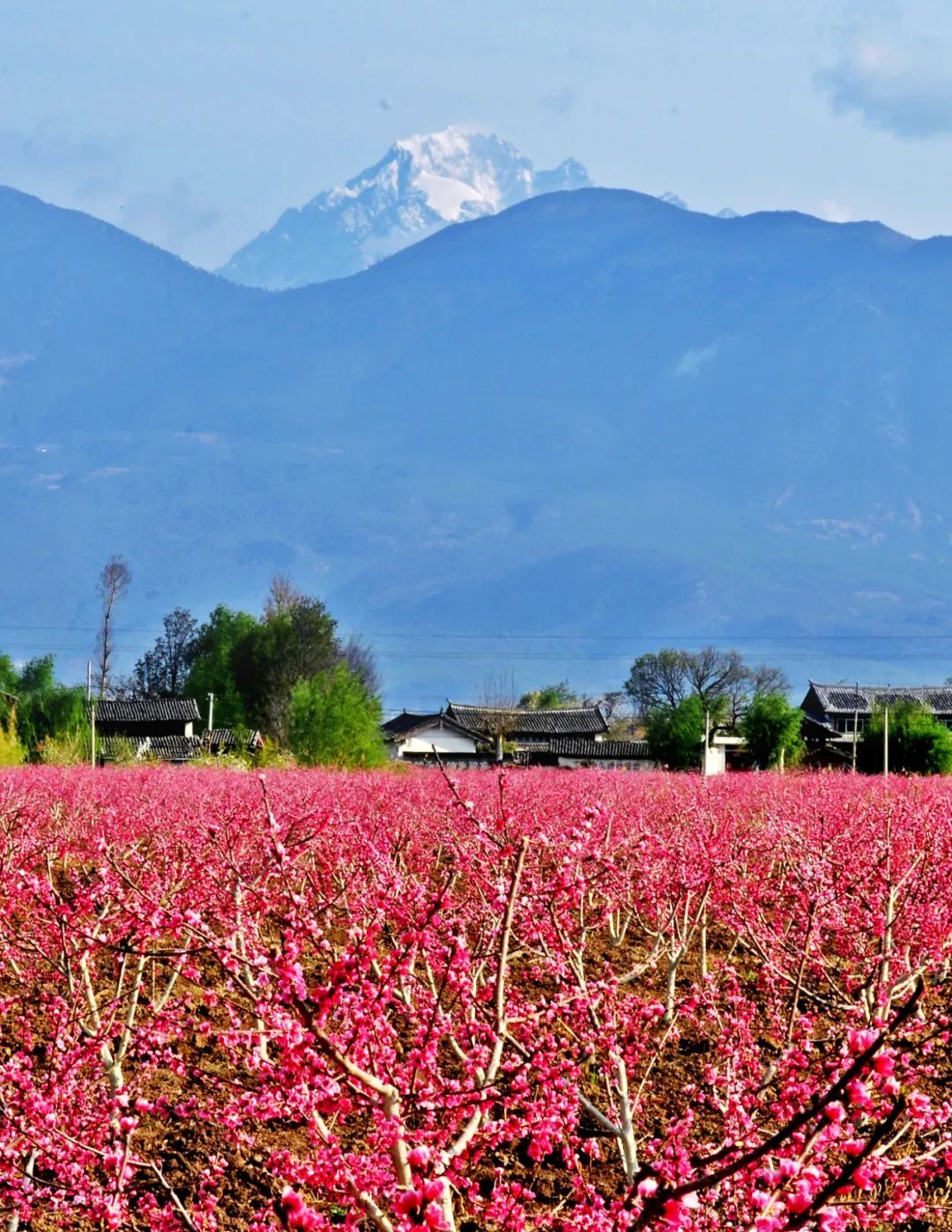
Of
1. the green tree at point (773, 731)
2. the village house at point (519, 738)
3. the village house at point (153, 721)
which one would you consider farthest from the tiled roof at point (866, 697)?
the village house at point (153, 721)

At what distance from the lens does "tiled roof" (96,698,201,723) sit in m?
67.2

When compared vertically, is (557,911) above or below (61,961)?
above

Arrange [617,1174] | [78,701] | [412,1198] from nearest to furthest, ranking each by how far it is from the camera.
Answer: [412,1198]
[617,1174]
[78,701]

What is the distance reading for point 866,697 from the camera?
78.8 m

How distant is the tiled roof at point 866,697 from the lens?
76.8 meters

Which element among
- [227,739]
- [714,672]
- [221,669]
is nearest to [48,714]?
[227,739]

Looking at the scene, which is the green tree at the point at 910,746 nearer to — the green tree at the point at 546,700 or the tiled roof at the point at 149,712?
the tiled roof at the point at 149,712

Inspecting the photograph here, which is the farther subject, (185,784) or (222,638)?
(222,638)

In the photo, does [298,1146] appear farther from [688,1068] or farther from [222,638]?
[222,638]

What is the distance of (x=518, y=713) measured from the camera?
75875 mm

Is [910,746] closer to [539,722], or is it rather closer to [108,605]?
[539,722]

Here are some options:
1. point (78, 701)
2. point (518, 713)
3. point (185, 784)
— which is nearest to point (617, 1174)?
point (185, 784)

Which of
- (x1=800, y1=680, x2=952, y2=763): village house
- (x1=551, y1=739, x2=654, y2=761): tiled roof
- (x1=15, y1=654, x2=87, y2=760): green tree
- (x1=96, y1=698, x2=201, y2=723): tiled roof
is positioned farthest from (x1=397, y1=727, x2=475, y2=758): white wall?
(x1=15, y1=654, x2=87, y2=760): green tree

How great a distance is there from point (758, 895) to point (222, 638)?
2738 inches
